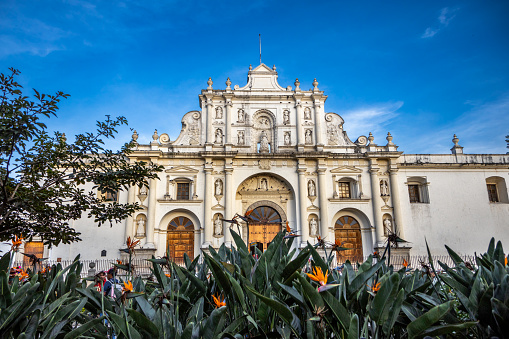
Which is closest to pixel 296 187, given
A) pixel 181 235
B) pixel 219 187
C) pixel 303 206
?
pixel 303 206

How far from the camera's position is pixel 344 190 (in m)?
20.2

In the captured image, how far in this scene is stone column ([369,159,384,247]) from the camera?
18775 millimetres

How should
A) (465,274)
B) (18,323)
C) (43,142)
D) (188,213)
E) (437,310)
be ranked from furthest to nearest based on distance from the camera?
(188,213), (43,142), (465,274), (18,323), (437,310)

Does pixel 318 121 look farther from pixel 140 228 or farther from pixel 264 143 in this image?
pixel 140 228

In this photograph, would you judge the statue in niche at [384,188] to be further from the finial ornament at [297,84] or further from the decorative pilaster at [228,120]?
the decorative pilaster at [228,120]

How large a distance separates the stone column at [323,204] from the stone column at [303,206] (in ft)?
2.61

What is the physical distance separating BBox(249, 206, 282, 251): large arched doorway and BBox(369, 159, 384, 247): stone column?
5.18 meters

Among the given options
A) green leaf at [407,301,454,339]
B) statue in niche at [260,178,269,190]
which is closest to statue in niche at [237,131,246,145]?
Result: statue in niche at [260,178,269,190]

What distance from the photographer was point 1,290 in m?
2.54

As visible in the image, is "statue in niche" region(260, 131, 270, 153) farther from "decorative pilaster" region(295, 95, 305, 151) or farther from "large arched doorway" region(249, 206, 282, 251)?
"large arched doorway" region(249, 206, 282, 251)

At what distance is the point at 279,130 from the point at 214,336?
19075 millimetres

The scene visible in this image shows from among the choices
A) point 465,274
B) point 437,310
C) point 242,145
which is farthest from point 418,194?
point 437,310

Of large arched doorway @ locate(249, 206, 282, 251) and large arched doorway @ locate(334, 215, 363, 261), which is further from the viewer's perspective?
large arched doorway @ locate(334, 215, 363, 261)

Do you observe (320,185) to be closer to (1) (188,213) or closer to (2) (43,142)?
(1) (188,213)
